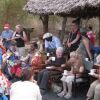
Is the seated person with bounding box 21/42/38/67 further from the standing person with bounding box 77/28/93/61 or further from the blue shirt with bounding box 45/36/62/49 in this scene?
the standing person with bounding box 77/28/93/61

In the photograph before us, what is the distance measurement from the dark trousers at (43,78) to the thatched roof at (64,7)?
71.5 inches

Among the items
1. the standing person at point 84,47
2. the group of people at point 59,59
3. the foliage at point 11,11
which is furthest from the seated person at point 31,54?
the foliage at point 11,11

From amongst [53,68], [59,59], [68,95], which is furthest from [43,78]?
[68,95]

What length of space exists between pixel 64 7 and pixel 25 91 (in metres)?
6.36

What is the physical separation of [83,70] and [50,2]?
14.5ft

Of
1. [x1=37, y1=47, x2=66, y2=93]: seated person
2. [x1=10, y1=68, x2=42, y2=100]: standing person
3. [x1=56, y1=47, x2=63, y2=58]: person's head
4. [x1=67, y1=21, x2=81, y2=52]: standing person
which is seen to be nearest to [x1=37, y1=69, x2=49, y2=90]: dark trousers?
[x1=37, y1=47, x2=66, y2=93]: seated person

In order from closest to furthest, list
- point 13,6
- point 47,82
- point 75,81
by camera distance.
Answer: point 75,81, point 47,82, point 13,6

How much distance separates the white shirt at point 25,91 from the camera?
6022 millimetres

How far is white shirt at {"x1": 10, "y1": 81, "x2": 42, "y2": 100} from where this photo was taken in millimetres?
6022

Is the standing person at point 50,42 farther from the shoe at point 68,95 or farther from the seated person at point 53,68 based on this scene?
the shoe at point 68,95

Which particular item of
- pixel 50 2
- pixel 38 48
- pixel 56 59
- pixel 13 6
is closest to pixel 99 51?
pixel 56 59

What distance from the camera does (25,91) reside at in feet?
19.7

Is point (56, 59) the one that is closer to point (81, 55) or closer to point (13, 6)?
point (81, 55)

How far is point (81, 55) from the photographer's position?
1097 cm
